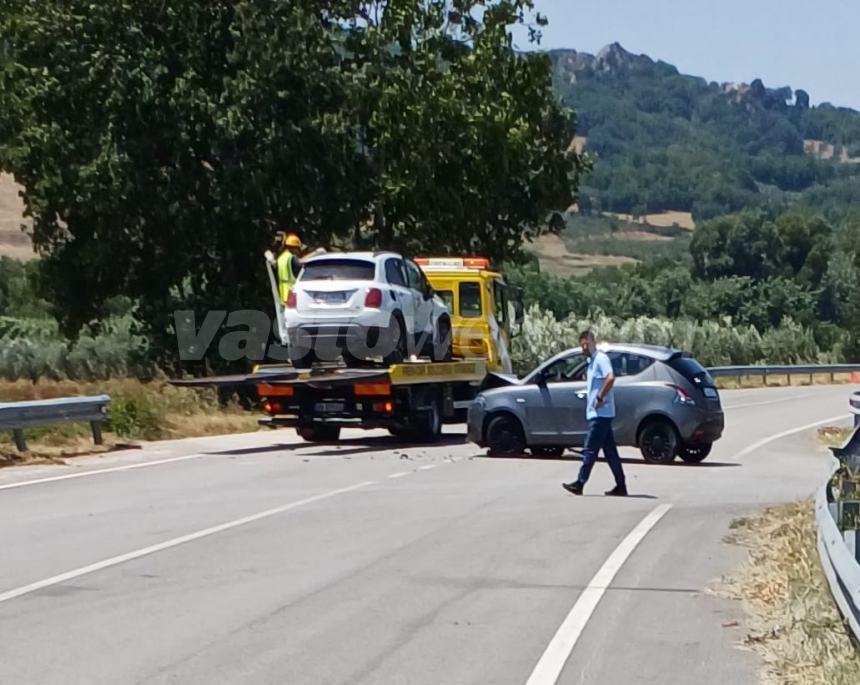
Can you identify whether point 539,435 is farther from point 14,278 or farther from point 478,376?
point 14,278

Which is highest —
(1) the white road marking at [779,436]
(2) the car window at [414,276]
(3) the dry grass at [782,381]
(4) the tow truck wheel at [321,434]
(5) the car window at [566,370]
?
(2) the car window at [414,276]

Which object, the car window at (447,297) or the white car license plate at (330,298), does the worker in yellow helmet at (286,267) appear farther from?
the car window at (447,297)

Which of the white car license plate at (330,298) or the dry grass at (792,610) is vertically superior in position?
the white car license plate at (330,298)

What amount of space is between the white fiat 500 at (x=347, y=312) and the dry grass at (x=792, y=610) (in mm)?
10650

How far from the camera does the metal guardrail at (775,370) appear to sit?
53.4 metres

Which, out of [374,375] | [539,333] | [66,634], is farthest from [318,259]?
[539,333]

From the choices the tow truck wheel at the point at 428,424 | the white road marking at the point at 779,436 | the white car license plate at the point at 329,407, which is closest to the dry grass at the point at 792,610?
the white car license plate at the point at 329,407

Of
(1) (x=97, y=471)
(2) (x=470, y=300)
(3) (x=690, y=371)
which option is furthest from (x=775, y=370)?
(1) (x=97, y=471)

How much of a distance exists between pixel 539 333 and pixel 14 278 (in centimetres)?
3220

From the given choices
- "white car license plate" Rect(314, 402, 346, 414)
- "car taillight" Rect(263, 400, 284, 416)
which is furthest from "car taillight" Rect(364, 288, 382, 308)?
"car taillight" Rect(263, 400, 284, 416)

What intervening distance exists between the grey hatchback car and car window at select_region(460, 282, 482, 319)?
6.14 m

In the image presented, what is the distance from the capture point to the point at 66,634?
9.71 m

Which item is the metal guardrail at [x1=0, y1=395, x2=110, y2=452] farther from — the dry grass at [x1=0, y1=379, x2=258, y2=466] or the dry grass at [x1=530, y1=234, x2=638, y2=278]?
the dry grass at [x1=530, y1=234, x2=638, y2=278]

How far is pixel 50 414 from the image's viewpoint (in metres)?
22.2
